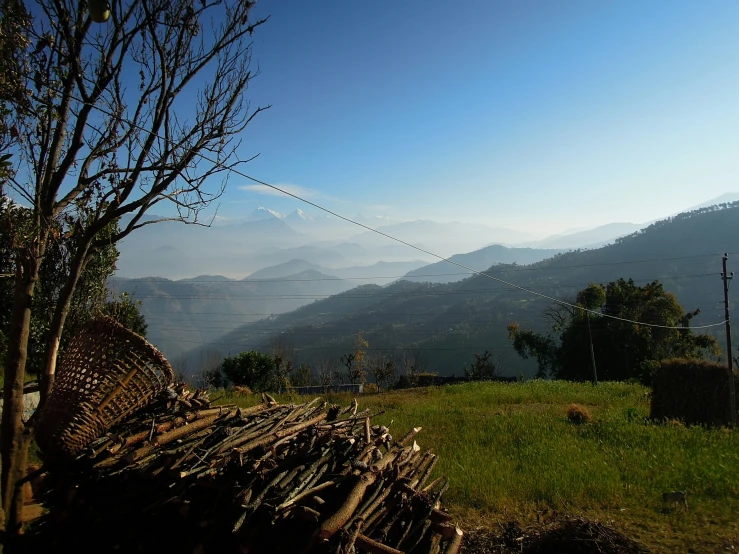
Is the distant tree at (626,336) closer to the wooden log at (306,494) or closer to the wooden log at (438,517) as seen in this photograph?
the wooden log at (438,517)

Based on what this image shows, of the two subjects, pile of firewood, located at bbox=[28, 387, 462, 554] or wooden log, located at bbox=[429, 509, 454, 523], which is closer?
pile of firewood, located at bbox=[28, 387, 462, 554]

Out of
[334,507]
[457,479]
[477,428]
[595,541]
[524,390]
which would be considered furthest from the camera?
[524,390]

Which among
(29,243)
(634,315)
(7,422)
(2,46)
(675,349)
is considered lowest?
(675,349)

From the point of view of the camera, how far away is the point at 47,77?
5.00 metres

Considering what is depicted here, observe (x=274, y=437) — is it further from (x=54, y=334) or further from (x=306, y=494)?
(x=54, y=334)

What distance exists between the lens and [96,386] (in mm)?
4305

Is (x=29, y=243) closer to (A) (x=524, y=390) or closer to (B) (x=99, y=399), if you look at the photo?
(B) (x=99, y=399)

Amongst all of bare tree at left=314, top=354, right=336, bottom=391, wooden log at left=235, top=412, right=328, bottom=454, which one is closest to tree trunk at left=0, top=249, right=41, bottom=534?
wooden log at left=235, top=412, right=328, bottom=454

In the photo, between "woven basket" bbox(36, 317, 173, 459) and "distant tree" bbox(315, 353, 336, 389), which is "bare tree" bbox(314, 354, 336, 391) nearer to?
"distant tree" bbox(315, 353, 336, 389)

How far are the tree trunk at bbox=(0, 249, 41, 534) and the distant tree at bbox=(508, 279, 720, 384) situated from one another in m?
31.5

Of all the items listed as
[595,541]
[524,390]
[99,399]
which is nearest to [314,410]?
[99,399]

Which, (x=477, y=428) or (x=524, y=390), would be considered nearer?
(x=477, y=428)

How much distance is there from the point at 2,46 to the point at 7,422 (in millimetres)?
3318

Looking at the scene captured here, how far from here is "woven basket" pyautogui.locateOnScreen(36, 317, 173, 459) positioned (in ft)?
13.6
